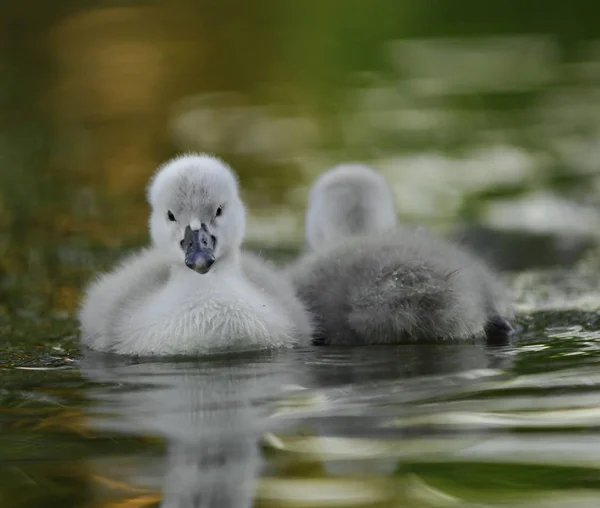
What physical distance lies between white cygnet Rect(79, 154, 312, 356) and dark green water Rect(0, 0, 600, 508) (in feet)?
0.48

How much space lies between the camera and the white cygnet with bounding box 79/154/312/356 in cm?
598

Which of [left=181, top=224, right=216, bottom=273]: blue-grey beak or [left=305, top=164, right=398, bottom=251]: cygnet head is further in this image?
[left=305, top=164, right=398, bottom=251]: cygnet head

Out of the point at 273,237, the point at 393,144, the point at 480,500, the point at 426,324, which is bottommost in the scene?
the point at 480,500

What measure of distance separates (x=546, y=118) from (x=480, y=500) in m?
9.93

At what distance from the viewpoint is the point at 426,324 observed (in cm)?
620

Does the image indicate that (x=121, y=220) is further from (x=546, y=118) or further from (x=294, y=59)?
(x=294, y=59)

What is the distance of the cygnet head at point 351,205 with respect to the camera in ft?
25.1

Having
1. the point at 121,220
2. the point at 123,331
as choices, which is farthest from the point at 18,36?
the point at 123,331

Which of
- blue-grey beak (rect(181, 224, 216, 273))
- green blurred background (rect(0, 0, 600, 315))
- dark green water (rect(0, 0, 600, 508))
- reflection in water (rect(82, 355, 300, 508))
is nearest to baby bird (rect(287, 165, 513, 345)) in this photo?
dark green water (rect(0, 0, 600, 508))

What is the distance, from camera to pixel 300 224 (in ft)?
30.4

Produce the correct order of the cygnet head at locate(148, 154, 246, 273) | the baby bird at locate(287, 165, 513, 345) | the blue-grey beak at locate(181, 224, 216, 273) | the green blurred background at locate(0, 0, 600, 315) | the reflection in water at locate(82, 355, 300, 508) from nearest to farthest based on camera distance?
the reflection in water at locate(82, 355, 300, 508), the blue-grey beak at locate(181, 224, 216, 273), the cygnet head at locate(148, 154, 246, 273), the baby bird at locate(287, 165, 513, 345), the green blurred background at locate(0, 0, 600, 315)

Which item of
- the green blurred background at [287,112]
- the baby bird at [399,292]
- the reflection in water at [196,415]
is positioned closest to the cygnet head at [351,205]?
the baby bird at [399,292]

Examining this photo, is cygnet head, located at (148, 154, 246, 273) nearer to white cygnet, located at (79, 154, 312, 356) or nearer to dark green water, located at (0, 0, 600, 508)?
white cygnet, located at (79, 154, 312, 356)

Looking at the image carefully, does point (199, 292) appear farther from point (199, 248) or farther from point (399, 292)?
point (399, 292)
